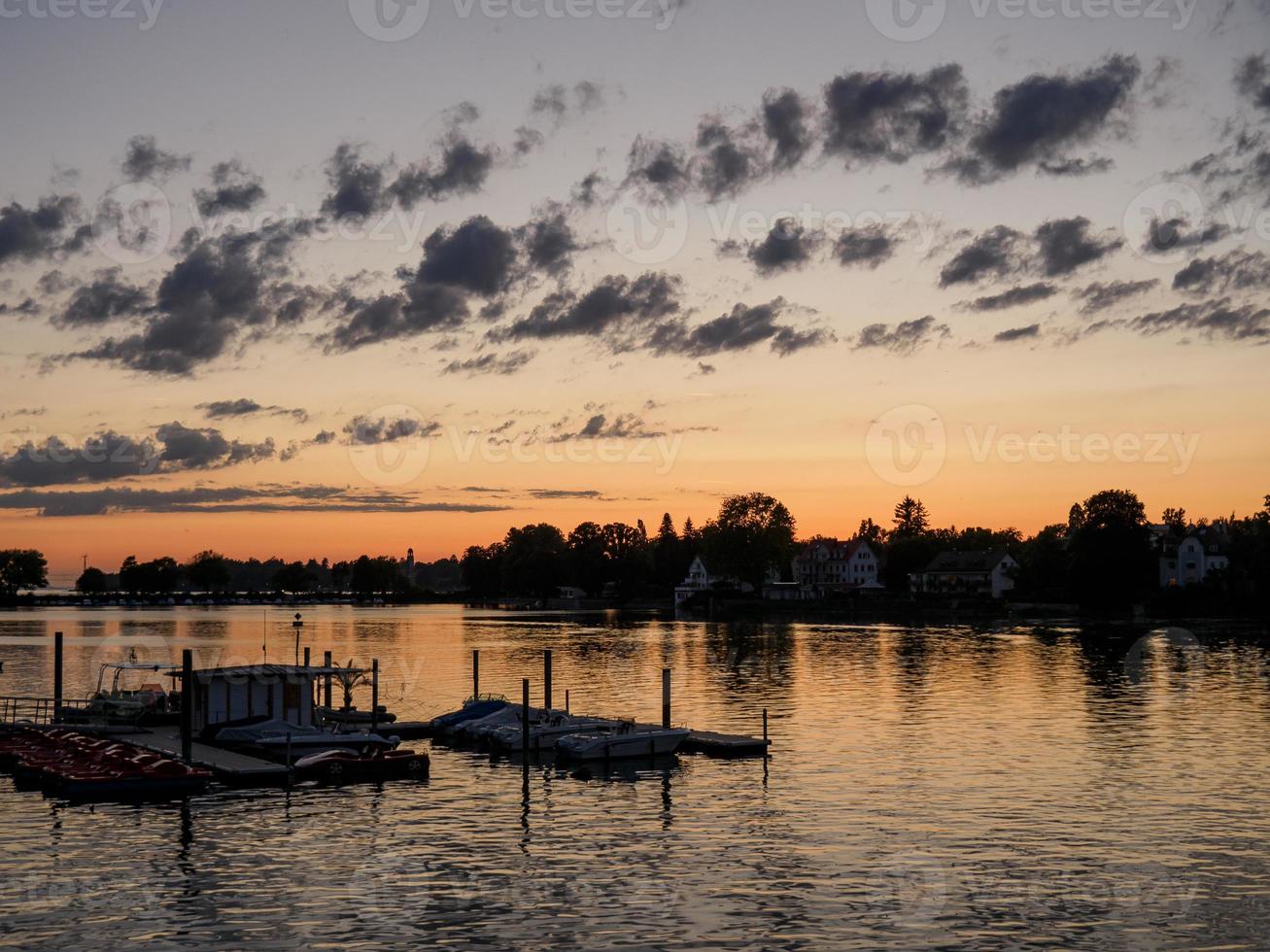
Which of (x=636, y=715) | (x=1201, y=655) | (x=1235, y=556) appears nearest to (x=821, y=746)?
(x=636, y=715)

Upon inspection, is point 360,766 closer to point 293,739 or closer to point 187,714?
point 293,739

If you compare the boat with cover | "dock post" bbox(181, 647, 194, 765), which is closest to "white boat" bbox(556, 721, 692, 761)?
the boat with cover

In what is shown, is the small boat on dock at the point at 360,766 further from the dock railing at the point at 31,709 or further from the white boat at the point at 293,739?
the dock railing at the point at 31,709

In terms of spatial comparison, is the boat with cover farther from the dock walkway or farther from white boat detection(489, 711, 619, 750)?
white boat detection(489, 711, 619, 750)

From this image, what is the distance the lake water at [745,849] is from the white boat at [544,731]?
254 cm

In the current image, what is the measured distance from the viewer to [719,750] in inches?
2507

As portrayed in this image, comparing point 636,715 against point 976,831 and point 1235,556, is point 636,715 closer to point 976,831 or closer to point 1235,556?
point 976,831

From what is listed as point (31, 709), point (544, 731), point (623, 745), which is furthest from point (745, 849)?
point (31, 709)

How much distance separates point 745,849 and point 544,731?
23.9 meters

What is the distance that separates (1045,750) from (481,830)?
104 ft

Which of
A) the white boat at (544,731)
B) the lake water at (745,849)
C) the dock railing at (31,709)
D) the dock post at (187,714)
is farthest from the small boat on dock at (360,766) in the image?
the dock railing at (31,709)

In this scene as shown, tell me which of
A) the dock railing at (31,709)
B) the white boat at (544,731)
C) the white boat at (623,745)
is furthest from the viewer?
the dock railing at (31,709)

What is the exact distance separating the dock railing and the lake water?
21165 millimetres

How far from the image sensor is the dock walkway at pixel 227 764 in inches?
2195
